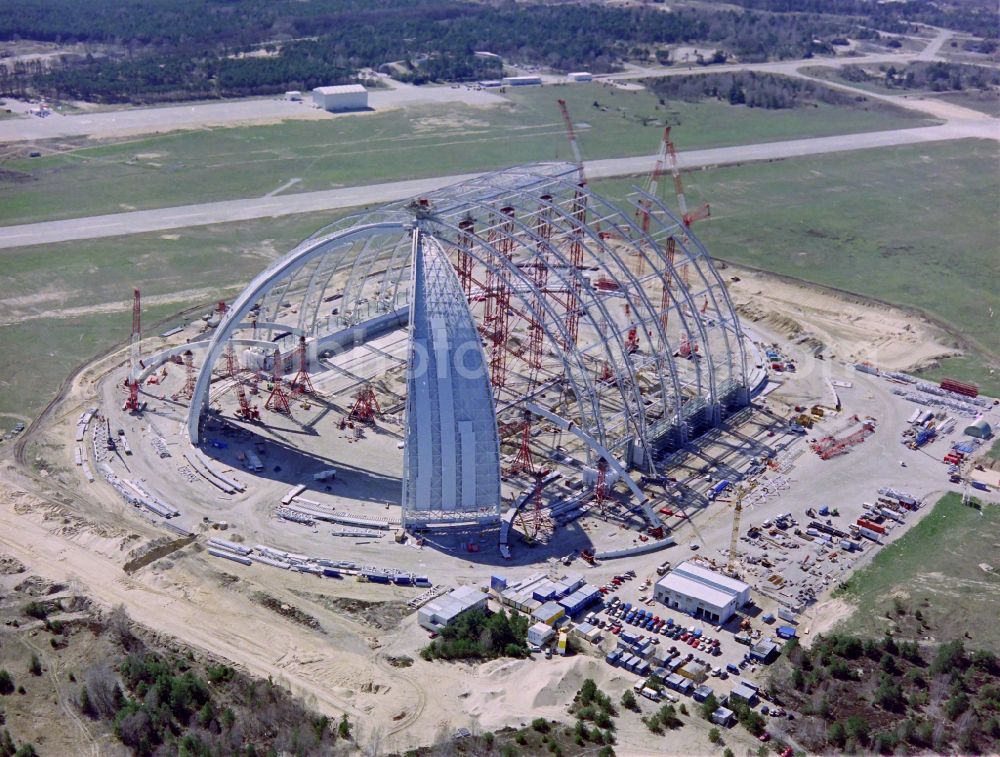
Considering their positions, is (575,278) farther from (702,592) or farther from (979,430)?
(979,430)

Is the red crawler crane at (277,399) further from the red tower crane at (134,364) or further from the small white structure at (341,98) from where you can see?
the small white structure at (341,98)

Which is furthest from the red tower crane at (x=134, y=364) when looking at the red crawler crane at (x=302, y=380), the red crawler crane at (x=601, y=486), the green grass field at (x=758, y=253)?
the red crawler crane at (x=601, y=486)

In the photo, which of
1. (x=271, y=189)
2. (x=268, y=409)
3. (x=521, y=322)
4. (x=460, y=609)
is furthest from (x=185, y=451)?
(x=271, y=189)

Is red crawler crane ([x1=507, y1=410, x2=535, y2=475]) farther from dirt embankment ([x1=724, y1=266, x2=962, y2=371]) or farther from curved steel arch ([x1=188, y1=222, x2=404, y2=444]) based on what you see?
dirt embankment ([x1=724, y1=266, x2=962, y2=371])

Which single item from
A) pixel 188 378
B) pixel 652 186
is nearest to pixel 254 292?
pixel 188 378

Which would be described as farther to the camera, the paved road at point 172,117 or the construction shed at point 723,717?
the paved road at point 172,117

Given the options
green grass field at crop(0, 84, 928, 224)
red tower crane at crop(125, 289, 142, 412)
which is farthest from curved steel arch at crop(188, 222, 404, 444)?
green grass field at crop(0, 84, 928, 224)

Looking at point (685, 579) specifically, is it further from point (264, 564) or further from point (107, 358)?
point (107, 358)
